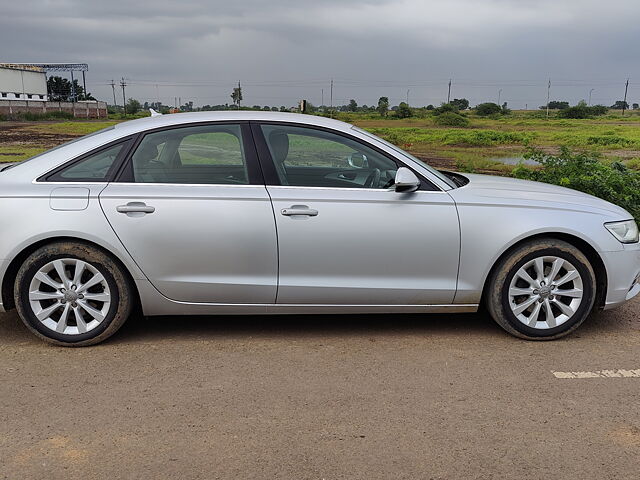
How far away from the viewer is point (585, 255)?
453 centimetres

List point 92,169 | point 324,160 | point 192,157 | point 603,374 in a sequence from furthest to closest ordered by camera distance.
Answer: point 324,160 < point 192,157 < point 92,169 < point 603,374

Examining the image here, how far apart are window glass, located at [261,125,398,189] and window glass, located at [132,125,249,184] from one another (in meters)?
0.27

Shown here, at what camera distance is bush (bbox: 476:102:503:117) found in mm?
67875

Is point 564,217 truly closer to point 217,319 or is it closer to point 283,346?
point 283,346

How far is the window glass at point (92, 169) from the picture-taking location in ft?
13.9

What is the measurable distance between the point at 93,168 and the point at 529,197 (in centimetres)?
315

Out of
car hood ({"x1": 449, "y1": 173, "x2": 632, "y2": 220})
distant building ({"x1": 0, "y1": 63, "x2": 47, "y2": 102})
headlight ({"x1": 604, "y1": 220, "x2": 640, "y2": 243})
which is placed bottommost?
headlight ({"x1": 604, "y1": 220, "x2": 640, "y2": 243})

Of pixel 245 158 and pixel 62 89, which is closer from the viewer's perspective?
pixel 245 158

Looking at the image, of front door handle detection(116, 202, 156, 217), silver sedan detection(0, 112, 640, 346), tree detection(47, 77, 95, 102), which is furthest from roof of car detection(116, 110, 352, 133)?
tree detection(47, 77, 95, 102)

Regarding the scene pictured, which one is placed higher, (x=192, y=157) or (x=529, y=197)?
(x=192, y=157)

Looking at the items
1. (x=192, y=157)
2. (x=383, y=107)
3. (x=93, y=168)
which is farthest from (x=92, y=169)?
(x=383, y=107)

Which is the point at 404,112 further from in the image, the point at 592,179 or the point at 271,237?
the point at 271,237

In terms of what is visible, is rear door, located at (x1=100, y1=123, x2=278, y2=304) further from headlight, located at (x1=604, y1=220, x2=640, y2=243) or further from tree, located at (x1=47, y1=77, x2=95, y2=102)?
tree, located at (x1=47, y1=77, x2=95, y2=102)

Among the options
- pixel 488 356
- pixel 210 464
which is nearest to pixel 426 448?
pixel 210 464
